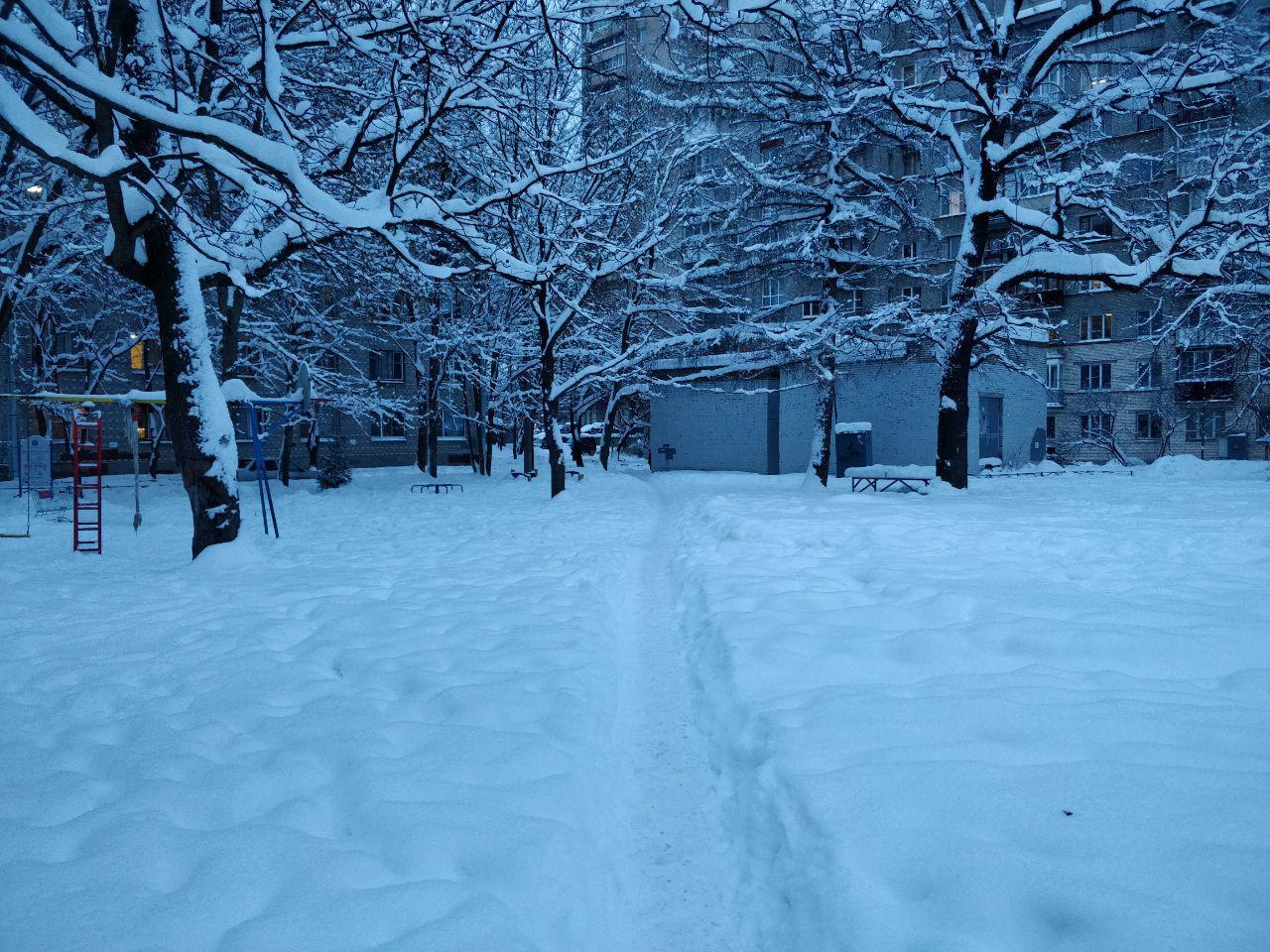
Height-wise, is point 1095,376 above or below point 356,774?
above

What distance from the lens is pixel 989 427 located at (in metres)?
27.4

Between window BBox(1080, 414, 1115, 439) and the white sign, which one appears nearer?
the white sign

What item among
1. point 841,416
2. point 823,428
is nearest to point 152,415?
point 823,428

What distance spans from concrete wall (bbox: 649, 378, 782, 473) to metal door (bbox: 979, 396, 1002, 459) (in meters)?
7.58

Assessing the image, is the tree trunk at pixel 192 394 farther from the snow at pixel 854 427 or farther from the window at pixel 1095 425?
the window at pixel 1095 425

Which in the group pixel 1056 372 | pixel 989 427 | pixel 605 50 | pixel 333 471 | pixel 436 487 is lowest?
pixel 436 487

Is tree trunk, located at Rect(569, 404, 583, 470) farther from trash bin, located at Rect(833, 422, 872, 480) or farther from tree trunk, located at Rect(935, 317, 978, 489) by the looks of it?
tree trunk, located at Rect(935, 317, 978, 489)

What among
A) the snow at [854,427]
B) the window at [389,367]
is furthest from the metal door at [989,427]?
the window at [389,367]

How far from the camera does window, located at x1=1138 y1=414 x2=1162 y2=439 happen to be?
37.1 meters

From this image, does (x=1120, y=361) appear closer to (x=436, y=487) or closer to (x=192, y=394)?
(x=436, y=487)

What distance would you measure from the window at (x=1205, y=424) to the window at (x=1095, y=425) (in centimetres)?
347

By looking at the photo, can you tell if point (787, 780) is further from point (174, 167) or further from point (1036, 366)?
point (1036, 366)

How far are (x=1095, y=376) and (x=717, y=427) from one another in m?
23.8

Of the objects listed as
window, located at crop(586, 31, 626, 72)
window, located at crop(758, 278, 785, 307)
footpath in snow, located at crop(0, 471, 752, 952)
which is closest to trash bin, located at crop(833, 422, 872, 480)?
window, located at crop(758, 278, 785, 307)
